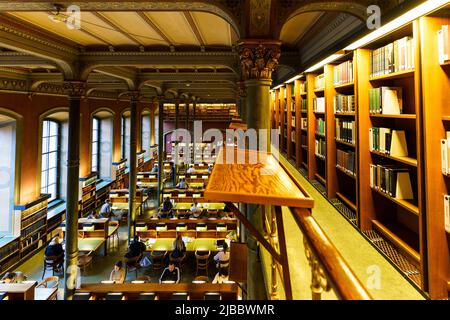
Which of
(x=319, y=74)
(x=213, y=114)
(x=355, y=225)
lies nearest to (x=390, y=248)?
(x=355, y=225)

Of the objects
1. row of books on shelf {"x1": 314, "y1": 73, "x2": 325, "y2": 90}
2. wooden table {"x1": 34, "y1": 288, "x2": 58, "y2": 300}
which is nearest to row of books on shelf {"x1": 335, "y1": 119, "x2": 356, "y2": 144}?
row of books on shelf {"x1": 314, "y1": 73, "x2": 325, "y2": 90}

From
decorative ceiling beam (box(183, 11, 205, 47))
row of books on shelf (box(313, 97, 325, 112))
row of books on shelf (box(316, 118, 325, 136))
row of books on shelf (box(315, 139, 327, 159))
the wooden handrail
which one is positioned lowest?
row of books on shelf (box(315, 139, 327, 159))

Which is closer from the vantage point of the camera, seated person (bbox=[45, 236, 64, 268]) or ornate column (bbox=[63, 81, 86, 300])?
ornate column (bbox=[63, 81, 86, 300])

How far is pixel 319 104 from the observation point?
4859 mm

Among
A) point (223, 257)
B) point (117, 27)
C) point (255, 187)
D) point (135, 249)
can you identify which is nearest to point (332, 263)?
point (255, 187)

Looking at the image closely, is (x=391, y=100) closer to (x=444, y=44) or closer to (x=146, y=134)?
(x=444, y=44)

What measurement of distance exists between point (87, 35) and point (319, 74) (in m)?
4.57

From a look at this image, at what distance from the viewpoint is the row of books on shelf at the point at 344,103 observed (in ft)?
11.4

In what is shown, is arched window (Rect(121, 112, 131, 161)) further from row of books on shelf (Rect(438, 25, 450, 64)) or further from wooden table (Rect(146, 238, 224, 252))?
row of books on shelf (Rect(438, 25, 450, 64))

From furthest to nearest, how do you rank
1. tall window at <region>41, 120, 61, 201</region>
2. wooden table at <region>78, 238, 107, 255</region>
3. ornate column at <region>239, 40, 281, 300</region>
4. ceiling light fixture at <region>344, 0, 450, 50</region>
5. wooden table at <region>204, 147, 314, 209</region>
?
tall window at <region>41, 120, 61, 201</region> → wooden table at <region>78, 238, 107, 255</region> → ornate column at <region>239, 40, 281, 300</region> → ceiling light fixture at <region>344, 0, 450, 50</region> → wooden table at <region>204, 147, 314, 209</region>

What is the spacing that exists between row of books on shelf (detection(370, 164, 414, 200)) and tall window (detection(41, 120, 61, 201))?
12.1 meters

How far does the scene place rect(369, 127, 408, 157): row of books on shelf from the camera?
2686 mm

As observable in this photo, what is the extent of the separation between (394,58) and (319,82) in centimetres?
236

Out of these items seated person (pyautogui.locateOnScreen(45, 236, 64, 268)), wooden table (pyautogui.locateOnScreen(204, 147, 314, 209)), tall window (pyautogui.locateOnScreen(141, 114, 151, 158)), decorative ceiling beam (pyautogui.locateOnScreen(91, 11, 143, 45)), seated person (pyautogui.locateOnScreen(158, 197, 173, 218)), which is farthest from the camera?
tall window (pyautogui.locateOnScreen(141, 114, 151, 158))
